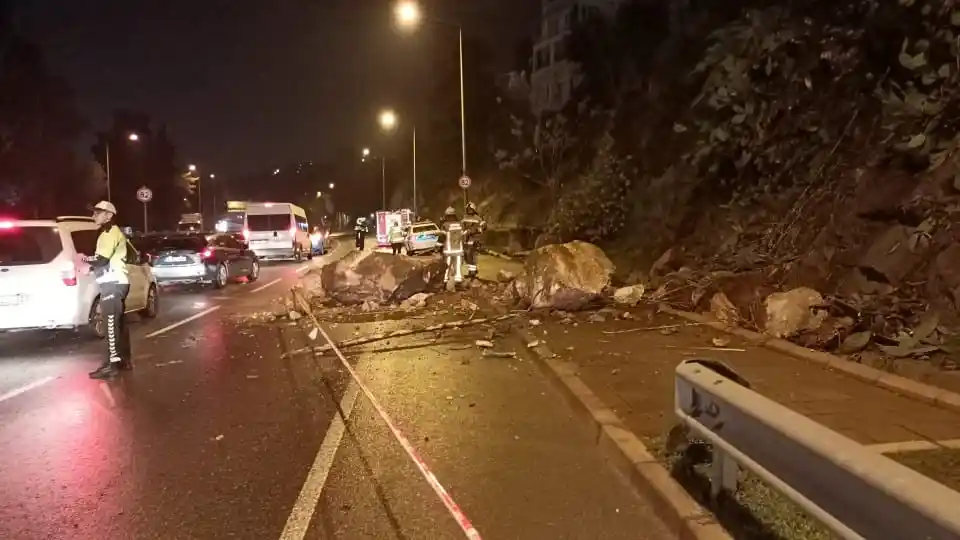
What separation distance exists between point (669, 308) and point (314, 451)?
7.90m

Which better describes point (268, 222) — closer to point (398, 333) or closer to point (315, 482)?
point (398, 333)

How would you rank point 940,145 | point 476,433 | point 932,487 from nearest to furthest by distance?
point 932,487
point 476,433
point 940,145

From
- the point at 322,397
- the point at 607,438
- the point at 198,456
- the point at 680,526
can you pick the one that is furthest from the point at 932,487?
the point at 322,397

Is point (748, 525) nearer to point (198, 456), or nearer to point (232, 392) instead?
point (198, 456)

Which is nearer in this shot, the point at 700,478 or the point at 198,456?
the point at 700,478

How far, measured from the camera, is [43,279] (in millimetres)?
11547

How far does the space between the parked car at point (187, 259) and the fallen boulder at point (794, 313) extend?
1465 cm

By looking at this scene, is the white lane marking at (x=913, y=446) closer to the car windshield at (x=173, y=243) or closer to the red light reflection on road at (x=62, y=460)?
the red light reflection on road at (x=62, y=460)

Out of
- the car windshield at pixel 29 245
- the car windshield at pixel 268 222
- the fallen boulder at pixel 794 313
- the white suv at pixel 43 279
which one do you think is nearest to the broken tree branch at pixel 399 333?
the white suv at pixel 43 279

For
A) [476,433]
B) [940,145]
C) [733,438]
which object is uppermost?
[940,145]

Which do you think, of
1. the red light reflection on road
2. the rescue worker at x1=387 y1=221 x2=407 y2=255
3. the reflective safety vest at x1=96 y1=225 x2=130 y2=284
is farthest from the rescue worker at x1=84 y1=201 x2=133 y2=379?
the rescue worker at x1=387 y1=221 x2=407 y2=255

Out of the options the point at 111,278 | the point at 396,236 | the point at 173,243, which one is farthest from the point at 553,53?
the point at 111,278

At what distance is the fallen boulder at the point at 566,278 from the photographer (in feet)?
43.9

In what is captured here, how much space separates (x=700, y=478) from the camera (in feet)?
17.5
